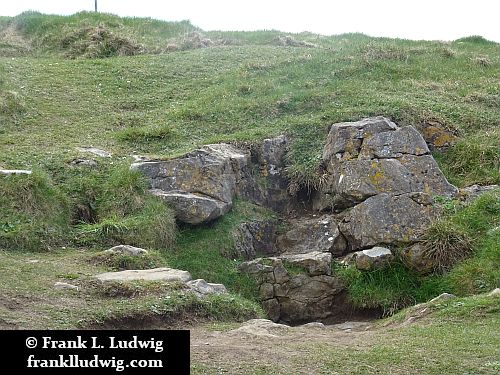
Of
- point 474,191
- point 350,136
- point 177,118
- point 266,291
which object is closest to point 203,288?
point 266,291

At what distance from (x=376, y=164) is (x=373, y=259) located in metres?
2.10

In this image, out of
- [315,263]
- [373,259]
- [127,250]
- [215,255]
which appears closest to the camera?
[127,250]

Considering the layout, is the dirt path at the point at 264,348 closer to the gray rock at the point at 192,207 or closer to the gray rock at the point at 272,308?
the gray rock at the point at 272,308

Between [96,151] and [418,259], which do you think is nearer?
[418,259]

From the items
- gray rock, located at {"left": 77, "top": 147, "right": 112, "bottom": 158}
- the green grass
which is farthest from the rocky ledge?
gray rock, located at {"left": 77, "top": 147, "right": 112, "bottom": 158}

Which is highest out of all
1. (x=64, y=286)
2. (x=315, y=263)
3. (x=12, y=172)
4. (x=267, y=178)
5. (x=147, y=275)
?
(x=12, y=172)

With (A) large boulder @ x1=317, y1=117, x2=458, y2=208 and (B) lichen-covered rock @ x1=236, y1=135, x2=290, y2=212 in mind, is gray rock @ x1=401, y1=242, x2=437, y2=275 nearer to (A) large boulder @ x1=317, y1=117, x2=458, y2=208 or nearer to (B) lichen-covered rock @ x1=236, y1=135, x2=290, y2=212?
(A) large boulder @ x1=317, y1=117, x2=458, y2=208

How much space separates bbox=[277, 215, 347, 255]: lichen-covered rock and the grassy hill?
2.60 feet

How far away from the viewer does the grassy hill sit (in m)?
9.45

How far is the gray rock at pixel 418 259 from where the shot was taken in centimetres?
971

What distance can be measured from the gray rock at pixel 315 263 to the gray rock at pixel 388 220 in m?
0.66

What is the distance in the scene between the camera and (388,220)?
1031cm

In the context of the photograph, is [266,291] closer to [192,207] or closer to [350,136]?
[192,207]

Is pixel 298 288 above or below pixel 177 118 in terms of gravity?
below
